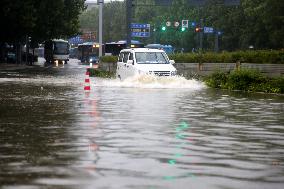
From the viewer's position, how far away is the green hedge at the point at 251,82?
2684 cm

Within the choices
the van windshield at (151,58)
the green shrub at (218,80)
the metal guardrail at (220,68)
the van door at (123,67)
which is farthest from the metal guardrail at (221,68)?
the van door at (123,67)

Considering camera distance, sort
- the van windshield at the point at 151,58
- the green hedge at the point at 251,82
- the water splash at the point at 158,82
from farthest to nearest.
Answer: the van windshield at the point at 151,58, the water splash at the point at 158,82, the green hedge at the point at 251,82

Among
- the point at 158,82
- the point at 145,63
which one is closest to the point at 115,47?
the point at 145,63

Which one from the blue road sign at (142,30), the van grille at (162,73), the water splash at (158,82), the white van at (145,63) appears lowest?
the water splash at (158,82)

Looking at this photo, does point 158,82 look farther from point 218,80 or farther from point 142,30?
point 142,30

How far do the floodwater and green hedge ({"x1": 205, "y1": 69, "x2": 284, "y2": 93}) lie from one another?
8.18 meters

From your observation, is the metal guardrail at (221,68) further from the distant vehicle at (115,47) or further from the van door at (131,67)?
the distant vehicle at (115,47)

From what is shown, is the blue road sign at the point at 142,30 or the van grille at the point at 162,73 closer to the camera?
the van grille at the point at 162,73

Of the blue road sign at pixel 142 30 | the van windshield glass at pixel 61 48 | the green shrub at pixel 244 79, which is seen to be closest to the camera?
the green shrub at pixel 244 79

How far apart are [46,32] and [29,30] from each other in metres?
5.27

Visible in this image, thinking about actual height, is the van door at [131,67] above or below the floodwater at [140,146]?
above

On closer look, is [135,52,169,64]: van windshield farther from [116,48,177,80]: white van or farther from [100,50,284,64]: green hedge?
[100,50,284,64]: green hedge

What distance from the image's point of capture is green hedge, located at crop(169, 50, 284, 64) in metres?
30.2

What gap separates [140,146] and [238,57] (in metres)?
23.9
